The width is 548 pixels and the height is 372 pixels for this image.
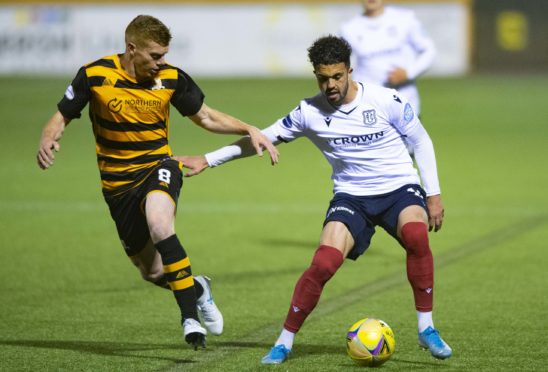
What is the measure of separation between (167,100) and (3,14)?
25.3 metres

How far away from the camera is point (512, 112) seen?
23375 millimetres

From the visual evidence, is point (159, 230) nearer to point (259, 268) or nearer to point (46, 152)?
point (46, 152)

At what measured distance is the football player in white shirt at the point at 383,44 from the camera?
35.5ft

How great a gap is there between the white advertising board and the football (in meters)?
24.5

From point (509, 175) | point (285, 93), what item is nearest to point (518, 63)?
point (285, 93)

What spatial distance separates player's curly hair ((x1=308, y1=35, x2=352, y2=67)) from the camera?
641cm

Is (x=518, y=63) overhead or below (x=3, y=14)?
below

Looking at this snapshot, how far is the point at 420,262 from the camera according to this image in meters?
6.53

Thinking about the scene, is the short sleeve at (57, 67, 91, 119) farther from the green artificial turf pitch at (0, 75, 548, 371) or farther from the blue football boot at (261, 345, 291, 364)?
the blue football boot at (261, 345, 291, 364)

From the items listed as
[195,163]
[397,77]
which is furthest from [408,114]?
[397,77]

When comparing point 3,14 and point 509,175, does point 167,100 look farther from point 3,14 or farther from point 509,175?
point 3,14

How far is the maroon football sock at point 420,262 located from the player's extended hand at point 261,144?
0.87 metres

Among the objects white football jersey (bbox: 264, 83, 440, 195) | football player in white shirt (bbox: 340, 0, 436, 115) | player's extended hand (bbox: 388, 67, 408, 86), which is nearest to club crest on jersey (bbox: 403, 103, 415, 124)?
white football jersey (bbox: 264, 83, 440, 195)

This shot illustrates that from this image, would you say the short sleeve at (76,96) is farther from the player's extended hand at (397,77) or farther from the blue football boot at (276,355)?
the player's extended hand at (397,77)
